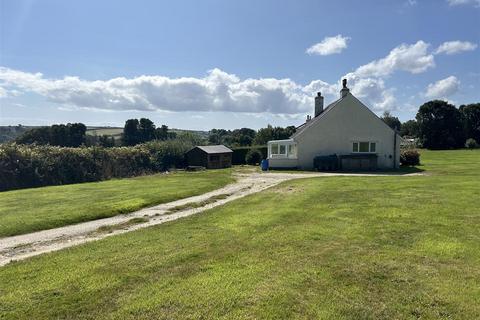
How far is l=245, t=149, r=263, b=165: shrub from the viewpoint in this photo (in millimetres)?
43531

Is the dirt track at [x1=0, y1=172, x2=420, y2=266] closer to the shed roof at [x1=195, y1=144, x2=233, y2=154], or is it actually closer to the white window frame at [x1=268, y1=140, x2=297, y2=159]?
the white window frame at [x1=268, y1=140, x2=297, y2=159]

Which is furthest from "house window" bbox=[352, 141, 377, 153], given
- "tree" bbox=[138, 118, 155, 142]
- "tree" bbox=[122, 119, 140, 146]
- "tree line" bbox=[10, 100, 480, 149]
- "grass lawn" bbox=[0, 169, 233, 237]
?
"tree" bbox=[138, 118, 155, 142]

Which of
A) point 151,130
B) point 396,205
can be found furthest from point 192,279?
point 151,130

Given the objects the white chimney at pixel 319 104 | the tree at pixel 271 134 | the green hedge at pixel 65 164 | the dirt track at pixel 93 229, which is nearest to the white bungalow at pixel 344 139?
the white chimney at pixel 319 104

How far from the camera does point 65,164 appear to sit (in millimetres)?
30000

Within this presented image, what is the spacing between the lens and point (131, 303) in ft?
16.7

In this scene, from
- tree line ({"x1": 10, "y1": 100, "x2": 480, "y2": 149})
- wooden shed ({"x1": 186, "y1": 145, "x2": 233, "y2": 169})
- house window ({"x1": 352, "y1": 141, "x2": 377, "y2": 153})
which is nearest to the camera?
house window ({"x1": 352, "y1": 141, "x2": 377, "y2": 153})

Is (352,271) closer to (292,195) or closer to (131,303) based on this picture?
(131,303)

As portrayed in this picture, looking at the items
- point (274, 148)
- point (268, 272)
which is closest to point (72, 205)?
point (268, 272)

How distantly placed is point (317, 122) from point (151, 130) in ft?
183

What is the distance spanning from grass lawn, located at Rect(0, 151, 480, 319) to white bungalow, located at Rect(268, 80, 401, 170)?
73.4 ft

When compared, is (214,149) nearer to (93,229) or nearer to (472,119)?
(93,229)

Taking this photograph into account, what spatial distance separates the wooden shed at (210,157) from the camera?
42688mm

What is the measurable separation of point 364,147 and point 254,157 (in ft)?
44.5
